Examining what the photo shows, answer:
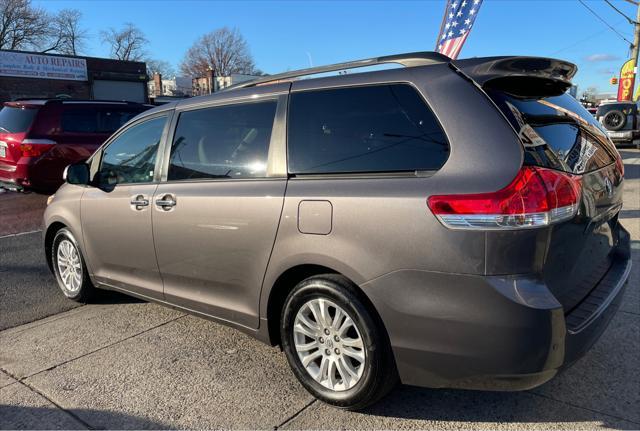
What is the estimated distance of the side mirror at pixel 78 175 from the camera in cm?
429

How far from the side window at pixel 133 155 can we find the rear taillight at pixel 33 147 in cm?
518

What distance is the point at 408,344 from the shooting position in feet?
8.00

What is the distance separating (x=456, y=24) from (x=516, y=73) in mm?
5871

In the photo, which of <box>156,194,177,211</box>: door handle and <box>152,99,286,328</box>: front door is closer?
<box>152,99,286,328</box>: front door

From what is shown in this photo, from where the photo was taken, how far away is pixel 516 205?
2.18 meters

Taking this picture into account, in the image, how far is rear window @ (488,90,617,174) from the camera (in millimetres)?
2322

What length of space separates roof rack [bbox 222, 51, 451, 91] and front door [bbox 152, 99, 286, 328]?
0.22m

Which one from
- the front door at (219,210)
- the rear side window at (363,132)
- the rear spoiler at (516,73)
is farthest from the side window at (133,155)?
the rear spoiler at (516,73)

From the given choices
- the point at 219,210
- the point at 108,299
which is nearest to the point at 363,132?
the point at 219,210

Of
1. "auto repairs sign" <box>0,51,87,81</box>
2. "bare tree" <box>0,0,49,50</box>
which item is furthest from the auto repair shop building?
"bare tree" <box>0,0,49,50</box>

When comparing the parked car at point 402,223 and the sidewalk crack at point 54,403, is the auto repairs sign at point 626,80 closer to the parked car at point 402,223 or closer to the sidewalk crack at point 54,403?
the parked car at point 402,223

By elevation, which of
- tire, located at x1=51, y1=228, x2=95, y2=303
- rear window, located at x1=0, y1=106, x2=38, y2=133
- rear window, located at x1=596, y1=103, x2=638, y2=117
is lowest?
tire, located at x1=51, y1=228, x2=95, y2=303

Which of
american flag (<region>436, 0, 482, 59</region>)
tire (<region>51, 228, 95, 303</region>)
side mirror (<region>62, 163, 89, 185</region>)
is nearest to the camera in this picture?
side mirror (<region>62, 163, 89, 185</region>)

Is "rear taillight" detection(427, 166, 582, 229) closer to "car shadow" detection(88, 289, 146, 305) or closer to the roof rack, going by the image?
the roof rack
